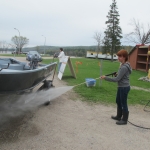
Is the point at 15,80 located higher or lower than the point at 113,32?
lower

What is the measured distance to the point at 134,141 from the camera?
380 centimetres

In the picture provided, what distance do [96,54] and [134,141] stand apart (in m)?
52.7

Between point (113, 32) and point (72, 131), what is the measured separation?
136 ft

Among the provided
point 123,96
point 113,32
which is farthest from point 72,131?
point 113,32

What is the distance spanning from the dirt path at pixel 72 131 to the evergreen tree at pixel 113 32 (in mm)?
39511

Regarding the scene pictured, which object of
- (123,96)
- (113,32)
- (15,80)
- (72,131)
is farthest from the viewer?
(113,32)

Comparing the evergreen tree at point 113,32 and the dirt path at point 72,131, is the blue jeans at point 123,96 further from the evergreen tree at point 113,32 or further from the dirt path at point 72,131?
the evergreen tree at point 113,32

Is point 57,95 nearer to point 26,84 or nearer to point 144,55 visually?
point 26,84

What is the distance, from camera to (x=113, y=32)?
143ft

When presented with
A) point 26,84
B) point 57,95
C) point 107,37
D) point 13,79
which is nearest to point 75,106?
point 57,95

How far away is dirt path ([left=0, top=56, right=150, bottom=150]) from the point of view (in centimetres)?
351

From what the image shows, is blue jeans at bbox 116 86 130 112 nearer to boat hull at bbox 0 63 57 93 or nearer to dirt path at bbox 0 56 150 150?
dirt path at bbox 0 56 150 150

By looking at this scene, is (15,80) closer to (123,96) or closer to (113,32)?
(123,96)

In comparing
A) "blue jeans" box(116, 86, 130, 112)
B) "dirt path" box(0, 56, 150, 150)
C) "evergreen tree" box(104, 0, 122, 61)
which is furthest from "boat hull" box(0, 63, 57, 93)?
"evergreen tree" box(104, 0, 122, 61)
